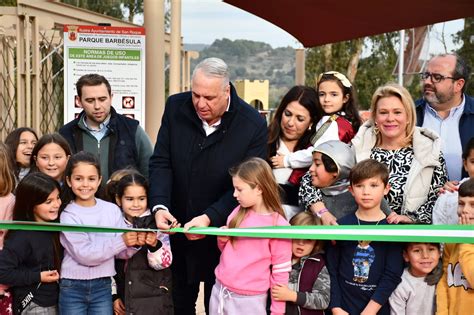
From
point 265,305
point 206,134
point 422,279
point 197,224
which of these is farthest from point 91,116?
point 422,279

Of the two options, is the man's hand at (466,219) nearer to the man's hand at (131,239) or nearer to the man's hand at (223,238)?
the man's hand at (223,238)

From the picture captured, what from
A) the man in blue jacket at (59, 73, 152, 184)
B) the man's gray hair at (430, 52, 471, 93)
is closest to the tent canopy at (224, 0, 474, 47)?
the man's gray hair at (430, 52, 471, 93)

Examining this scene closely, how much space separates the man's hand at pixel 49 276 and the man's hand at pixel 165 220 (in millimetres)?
636

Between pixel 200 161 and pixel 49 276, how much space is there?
109 cm

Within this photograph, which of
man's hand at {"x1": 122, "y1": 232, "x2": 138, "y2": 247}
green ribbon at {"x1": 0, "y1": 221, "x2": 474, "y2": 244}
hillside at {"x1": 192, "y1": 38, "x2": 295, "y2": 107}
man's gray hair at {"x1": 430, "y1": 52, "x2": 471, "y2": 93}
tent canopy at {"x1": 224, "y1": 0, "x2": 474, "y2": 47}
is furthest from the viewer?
hillside at {"x1": 192, "y1": 38, "x2": 295, "y2": 107}

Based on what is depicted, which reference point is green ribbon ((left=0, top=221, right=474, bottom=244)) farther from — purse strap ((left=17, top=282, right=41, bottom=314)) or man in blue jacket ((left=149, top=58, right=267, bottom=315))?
purse strap ((left=17, top=282, right=41, bottom=314))

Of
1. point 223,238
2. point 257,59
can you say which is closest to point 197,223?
point 223,238

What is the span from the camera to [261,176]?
3.97 m

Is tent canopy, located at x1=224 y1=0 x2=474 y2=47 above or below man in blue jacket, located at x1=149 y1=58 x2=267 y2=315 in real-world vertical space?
above

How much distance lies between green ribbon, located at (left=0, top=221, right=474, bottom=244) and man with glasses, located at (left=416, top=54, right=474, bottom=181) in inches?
48.5

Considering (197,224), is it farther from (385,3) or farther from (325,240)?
(385,3)

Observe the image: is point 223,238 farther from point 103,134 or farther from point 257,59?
point 257,59

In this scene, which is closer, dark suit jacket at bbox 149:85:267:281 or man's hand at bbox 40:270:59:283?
man's hand at bbox 40:270:59:283

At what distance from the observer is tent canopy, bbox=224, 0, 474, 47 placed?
5.79 meters
